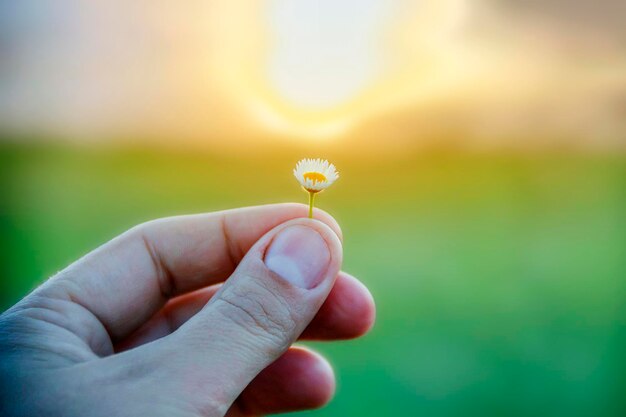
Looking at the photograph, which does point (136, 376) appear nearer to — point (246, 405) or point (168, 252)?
point (168, 252)

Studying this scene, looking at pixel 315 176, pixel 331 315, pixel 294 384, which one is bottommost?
pixel 294 384

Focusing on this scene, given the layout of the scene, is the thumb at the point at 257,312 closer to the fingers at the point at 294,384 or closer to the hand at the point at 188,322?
the hand at the point at 188,322

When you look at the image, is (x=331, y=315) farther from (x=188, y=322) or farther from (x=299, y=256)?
(x=188, y=322)

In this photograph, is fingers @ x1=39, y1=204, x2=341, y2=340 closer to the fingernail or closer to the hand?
the hand

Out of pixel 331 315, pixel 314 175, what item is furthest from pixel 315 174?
pixel 331 315

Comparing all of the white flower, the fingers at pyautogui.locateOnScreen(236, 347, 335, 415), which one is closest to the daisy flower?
the white flower

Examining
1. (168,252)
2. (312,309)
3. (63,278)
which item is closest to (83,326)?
(63,278)
